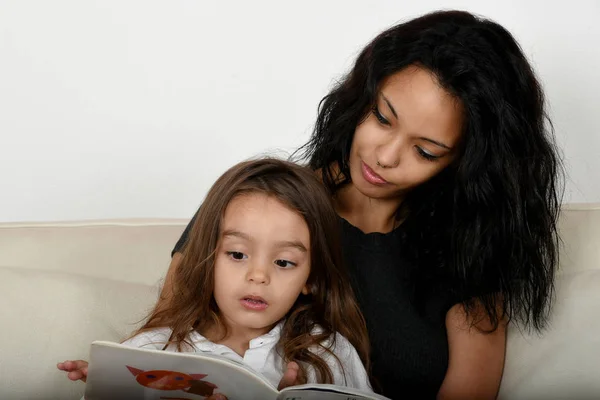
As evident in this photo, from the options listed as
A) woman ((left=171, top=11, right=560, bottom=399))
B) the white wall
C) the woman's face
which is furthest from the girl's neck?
the white wall

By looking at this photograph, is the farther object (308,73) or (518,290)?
(308,73)

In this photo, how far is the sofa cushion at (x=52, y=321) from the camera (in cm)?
217

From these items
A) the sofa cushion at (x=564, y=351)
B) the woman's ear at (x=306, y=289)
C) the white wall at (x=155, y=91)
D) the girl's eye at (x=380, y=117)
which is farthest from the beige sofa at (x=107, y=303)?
the white wall at (x=155, y=91)

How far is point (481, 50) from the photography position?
2039 millimetres

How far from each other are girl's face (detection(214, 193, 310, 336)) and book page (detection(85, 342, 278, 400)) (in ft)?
0.82

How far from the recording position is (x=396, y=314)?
89.0 inches

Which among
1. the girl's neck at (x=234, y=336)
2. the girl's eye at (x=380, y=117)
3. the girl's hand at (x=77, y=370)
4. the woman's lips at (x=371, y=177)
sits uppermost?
the girl's eye at (x=380, y=117)

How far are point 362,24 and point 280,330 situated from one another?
1.29 metres

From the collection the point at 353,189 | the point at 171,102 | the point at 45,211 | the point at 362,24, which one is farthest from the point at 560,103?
the point at 45,211

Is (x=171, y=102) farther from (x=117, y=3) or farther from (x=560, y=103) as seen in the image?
(x=560, y=103)

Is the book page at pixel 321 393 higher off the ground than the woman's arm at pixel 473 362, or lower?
higher

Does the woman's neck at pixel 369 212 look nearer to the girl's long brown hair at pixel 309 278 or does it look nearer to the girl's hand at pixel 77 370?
the girl's long brown hair at pixel 309 278

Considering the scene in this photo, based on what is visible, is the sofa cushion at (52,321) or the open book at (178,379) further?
the sofa cushion at (52,321)

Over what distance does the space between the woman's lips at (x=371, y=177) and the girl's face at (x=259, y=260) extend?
0.63ft
